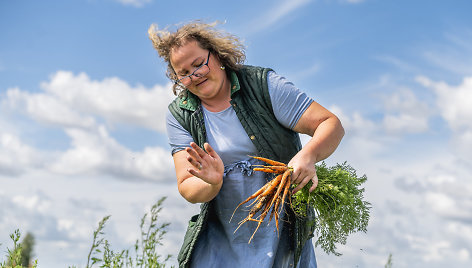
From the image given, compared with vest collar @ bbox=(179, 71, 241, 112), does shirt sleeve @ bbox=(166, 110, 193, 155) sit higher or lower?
lower

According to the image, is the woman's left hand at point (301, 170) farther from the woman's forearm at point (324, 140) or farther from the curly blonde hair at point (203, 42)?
the curly blonde hair at point (203, 42)

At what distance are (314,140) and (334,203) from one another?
43 centimetres

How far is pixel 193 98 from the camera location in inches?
151

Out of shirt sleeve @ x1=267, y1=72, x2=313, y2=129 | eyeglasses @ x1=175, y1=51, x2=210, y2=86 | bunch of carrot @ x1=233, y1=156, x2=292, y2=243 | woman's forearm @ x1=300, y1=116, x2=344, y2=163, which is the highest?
eyeglasses @ x1=175, y1=51, x2=210, y2=86

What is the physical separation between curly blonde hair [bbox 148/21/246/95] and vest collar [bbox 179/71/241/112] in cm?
10

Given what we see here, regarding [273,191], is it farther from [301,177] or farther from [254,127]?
[254,127]

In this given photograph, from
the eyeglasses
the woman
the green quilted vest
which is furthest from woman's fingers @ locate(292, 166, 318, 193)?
the eyeglasses

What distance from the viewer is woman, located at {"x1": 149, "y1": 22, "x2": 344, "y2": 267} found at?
11.7ft

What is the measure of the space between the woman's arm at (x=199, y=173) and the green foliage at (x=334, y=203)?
52cm

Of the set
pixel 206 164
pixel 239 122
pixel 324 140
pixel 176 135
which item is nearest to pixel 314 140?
pixel 324 140

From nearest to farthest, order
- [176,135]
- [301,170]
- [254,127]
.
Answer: [301,170]
[254,127]
[176,135]

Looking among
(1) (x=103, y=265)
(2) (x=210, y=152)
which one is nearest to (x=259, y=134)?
(2) (x=210, y=152)

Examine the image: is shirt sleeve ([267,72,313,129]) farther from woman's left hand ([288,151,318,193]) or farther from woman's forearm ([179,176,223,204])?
woman's forearm ([179,176,223,204])

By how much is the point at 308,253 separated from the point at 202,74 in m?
1.38
